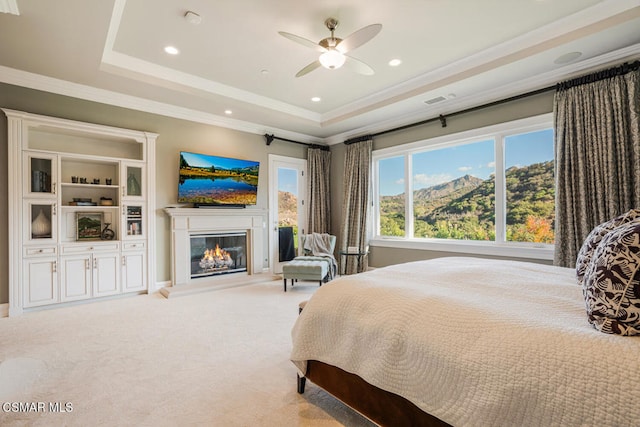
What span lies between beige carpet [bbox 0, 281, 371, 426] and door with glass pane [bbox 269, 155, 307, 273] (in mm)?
2242

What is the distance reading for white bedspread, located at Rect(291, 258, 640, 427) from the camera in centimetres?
89

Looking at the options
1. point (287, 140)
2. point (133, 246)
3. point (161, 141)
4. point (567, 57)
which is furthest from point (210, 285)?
Result: point (567, 57)

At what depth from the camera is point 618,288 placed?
104 centimetres

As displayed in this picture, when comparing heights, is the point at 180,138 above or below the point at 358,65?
below

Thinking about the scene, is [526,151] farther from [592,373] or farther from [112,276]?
[112,276]

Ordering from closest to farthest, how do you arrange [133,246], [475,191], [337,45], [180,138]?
[337,45] → [133,246] → [475,191] → [180,138]

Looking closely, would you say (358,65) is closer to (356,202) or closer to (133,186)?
(356,202)

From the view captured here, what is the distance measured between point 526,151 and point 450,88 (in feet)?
4.24

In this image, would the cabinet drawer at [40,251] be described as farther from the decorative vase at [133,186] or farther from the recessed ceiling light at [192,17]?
the recessed ceiling light at [192,17]

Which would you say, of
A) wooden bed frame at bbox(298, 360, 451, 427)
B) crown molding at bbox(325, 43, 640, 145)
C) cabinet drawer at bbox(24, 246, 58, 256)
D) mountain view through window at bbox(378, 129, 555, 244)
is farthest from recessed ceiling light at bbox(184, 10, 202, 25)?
mountain view through window at bbox(378, 129, 555, 244)

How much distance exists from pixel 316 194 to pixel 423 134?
7.80 feet

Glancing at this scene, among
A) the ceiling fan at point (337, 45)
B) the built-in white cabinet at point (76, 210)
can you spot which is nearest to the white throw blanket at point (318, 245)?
the built-in white cabinet at point (76, 210)

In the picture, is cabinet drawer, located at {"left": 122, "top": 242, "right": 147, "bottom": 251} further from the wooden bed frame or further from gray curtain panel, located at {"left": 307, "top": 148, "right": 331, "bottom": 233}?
the wooden bed frame

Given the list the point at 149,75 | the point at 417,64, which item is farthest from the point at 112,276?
the point at 417,64
